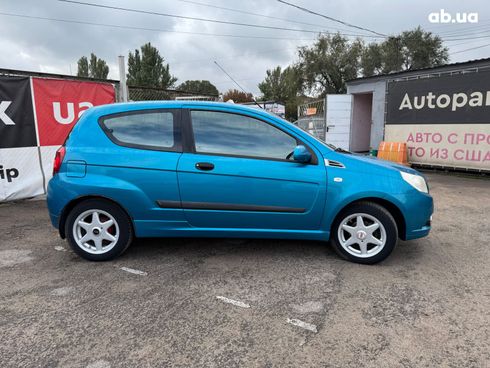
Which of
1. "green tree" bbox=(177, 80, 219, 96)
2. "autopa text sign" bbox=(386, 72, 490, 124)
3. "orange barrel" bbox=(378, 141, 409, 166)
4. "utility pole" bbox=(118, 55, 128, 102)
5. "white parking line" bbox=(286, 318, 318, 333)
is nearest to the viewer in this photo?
"white parking line" bbox=(286, 318, 318, 333)

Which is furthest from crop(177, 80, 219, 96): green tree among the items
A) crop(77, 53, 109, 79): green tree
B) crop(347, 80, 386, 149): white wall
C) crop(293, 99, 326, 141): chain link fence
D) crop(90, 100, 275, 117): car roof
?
crop(90, 100, 275, 117): car roof

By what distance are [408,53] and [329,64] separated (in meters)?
8.14

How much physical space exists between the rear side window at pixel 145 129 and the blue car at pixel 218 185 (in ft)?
0.03

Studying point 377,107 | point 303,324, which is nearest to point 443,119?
point 377,107

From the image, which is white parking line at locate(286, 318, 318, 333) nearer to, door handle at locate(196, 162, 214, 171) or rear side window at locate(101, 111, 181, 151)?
door handle at locate(196, 162, 214, 171)

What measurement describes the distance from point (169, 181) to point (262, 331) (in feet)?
5.70

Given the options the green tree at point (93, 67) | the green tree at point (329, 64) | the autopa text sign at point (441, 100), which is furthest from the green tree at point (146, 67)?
the autopa text sign at point (441, 100)

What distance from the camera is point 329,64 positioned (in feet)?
129

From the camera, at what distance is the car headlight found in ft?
12.3

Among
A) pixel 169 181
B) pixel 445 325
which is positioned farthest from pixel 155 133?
pixel 445 325

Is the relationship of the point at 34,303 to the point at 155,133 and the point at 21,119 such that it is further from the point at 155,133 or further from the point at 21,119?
the point at 21,119

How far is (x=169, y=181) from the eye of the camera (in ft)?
12.0

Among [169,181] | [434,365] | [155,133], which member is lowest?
[434,365]

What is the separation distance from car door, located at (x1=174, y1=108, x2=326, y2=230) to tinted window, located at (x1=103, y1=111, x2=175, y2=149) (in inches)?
9.1
